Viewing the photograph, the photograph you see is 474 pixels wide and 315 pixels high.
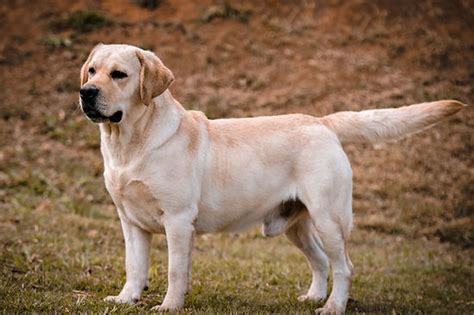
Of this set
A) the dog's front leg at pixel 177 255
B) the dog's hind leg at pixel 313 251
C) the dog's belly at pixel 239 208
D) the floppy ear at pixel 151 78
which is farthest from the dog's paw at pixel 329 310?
the floppy ear at pixel 151 78

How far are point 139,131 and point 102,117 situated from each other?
34 centimetres

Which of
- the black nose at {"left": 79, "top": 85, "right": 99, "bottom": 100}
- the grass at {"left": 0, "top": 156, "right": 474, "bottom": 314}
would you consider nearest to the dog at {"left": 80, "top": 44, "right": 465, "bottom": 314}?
the black nose at {"left": 79, "top": 85, "right": 99, "bottom": 100}

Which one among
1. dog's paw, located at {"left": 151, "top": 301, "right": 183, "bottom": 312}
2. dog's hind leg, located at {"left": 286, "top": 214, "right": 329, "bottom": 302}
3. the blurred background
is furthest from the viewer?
the blurred background

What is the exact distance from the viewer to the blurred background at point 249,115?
6.42 m

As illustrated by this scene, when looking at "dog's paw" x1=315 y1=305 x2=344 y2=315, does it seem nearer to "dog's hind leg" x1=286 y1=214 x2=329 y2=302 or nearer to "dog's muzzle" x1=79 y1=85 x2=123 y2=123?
"dog's hind leg" x1=286 y1=214 x2=329 y2=302

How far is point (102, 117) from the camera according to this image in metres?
4.87

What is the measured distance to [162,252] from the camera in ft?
27.1

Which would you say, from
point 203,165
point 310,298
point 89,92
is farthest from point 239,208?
point 89,92

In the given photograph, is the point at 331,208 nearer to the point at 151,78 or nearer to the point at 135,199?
the point at 135,199

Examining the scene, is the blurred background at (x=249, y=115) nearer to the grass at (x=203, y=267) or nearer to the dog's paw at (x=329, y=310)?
the grass at (x=203, y=267)

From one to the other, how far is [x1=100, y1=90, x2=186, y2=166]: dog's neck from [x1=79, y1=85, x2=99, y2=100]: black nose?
1.19ft

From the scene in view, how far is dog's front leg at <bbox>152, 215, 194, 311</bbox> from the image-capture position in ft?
16.3

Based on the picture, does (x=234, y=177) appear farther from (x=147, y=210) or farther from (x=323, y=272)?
(x=323, y=272)

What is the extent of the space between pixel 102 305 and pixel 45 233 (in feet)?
11.5
